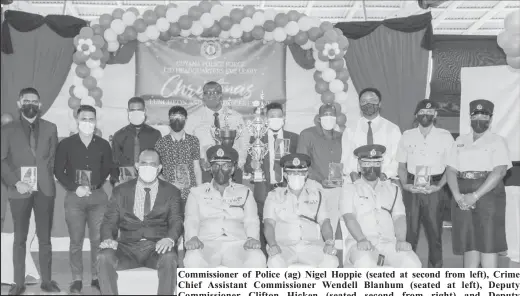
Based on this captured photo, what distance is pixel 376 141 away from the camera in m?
5.86

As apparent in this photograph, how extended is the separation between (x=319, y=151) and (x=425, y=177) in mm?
1080

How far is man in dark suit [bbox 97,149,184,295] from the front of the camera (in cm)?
460

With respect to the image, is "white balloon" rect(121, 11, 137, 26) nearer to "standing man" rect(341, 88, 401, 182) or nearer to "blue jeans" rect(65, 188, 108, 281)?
"blue jeans" rect(65, 188, 108, 281)

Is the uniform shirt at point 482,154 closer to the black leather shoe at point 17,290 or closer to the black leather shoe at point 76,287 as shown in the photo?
the black leather shoe at point 76,287

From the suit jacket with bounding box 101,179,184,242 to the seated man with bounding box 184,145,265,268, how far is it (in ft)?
0.41

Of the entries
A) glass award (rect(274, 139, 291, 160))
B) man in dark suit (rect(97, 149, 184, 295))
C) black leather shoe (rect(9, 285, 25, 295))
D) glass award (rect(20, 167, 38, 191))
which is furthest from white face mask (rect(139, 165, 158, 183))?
black leather shoe (rect(9, 285, 25, 295))

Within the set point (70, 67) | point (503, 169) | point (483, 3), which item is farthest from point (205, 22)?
point (483, 3)

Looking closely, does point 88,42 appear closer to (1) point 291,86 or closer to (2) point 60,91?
(2) point 60,91

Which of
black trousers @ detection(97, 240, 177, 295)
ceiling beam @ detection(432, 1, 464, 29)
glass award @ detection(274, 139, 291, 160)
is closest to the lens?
black trousers @ detection(97, 240, 177, 295)

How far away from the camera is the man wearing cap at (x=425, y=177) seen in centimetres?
567

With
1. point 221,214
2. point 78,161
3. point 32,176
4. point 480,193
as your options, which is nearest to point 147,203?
point 221,214

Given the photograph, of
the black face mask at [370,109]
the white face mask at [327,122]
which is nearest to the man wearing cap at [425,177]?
the black face mask at [370,109]

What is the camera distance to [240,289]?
156 inches

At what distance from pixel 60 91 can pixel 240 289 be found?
16.4ft
